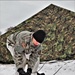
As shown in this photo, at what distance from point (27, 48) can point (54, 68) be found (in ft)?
10.6

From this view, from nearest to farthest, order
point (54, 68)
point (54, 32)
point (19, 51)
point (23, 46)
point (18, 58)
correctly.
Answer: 1. point (23, 46)
2. point (19, 51)
3. point (18, 58)
4. point (54, 68)
5. point (54, 32)

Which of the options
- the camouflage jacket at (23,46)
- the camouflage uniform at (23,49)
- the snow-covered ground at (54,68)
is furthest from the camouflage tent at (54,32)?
the camouflage jacket at (23,46)

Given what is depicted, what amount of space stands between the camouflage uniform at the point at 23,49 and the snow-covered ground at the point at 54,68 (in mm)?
2219

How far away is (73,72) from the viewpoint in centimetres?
776

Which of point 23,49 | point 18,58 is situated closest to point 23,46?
point 23,49

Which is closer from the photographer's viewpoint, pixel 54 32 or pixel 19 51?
pixel 19 51

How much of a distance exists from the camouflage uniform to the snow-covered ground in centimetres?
222

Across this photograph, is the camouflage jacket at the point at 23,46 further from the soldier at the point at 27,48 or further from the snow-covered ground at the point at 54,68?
the snow-covered ground at the point at 54,68

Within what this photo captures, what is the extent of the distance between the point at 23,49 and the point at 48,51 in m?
4.34

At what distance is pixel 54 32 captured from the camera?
10.0 m

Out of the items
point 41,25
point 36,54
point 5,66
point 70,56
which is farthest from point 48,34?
point 36,54

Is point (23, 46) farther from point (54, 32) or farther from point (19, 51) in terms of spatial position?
point (54, 32)

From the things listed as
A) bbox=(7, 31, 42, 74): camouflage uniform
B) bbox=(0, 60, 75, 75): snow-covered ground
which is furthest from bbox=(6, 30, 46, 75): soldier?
bbox=(0, 60, 75, 75): snow-covered ground

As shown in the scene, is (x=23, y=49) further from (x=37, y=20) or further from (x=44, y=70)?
(x=37, y=20)
